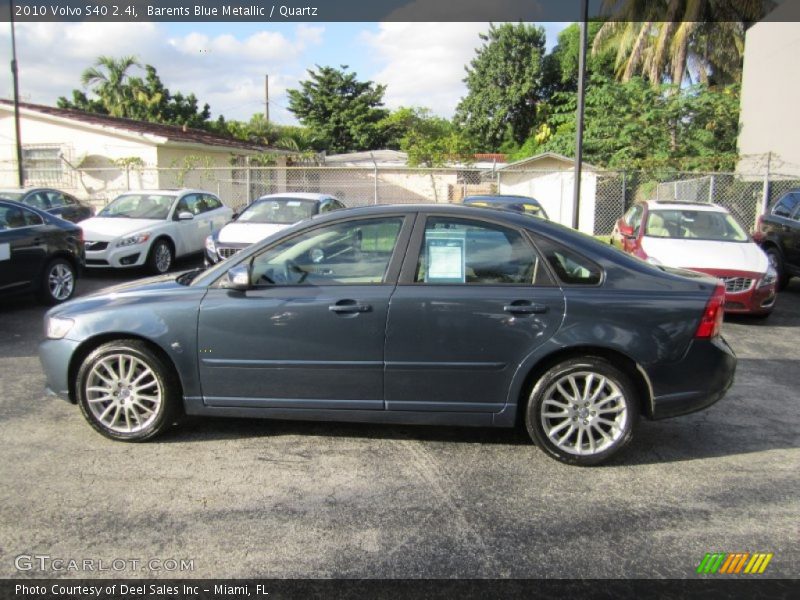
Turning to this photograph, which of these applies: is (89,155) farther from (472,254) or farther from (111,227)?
(472,254)

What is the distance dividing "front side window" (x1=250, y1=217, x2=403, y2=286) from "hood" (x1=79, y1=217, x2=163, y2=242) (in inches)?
299

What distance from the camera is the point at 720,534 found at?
3242mm

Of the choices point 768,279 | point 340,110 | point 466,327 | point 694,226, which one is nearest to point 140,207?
point 694,226

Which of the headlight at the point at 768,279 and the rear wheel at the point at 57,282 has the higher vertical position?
the headlight at the point at 768,279

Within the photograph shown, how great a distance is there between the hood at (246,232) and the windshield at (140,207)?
206 centimetres

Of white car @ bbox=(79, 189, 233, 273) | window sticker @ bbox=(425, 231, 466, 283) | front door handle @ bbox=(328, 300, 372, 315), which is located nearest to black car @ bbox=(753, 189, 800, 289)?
window sticker @ bbox=(425, 231, 466, 283)

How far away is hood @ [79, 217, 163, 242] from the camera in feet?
35.2

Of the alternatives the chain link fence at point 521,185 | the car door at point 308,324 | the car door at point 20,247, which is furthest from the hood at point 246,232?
the car door at point 308,324

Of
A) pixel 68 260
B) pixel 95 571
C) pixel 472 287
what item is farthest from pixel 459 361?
pixel 68 260

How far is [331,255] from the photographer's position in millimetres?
4285

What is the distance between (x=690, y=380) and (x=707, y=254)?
207 inches

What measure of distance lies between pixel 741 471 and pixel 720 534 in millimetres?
908

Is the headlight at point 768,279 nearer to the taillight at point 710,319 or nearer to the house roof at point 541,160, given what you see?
the taillight at point 710,319

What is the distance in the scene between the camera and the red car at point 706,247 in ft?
26.6
